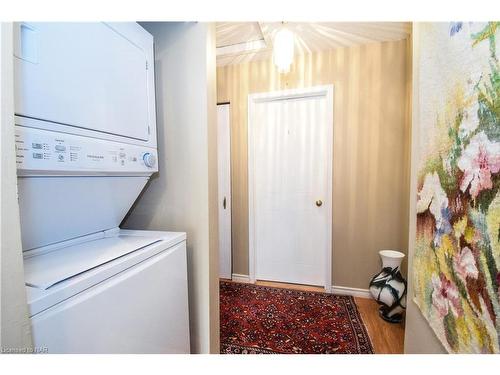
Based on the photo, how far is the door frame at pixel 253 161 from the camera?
2402 millimetres

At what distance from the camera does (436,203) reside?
85 centimetres

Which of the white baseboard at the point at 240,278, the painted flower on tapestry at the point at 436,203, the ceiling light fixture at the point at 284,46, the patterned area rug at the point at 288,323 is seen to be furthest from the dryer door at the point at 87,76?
the white baseboard at the point at 240,278

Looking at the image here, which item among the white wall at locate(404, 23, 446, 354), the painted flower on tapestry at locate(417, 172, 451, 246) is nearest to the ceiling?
the white wall at locate(404, 23, 446, 354)

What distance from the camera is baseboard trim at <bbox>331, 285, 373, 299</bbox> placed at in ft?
7.85

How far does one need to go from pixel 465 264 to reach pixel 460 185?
24 centimetres

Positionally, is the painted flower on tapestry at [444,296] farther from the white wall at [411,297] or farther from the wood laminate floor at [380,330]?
the wood laminate floor at [380,330]

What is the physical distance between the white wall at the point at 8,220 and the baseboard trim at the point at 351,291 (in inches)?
103

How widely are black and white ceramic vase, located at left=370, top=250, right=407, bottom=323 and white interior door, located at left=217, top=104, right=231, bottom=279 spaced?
1.63m

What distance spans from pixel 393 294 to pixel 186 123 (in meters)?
2.20

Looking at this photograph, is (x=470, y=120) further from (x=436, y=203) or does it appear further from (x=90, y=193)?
(x=90, y=193)

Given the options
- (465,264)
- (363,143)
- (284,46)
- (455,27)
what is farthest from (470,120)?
(363,143)

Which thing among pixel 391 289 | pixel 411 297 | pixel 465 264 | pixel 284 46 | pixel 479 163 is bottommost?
pixel 391 289

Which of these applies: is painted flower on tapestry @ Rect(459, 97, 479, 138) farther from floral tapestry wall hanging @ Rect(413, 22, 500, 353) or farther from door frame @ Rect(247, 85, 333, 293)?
door frame @ Rect(247, 85, 333, 293)
